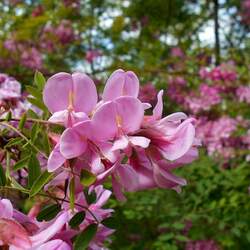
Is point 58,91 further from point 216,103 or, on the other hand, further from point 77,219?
point 216,103

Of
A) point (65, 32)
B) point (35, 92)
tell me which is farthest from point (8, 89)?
point (65, 32)

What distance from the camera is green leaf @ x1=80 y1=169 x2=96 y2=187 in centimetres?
51

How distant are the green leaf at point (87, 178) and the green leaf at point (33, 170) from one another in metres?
0.07

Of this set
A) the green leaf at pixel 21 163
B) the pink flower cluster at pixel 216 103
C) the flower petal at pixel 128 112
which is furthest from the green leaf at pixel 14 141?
the pink flower cluster at pixel 216 103

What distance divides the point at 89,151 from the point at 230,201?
1.41 meters

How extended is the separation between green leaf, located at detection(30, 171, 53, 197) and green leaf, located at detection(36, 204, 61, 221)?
55 millimetres

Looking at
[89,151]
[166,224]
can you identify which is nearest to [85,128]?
[89,151]

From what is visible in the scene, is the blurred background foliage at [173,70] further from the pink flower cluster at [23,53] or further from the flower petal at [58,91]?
the flower petal at [58,91]

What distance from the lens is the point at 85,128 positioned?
1.70ft

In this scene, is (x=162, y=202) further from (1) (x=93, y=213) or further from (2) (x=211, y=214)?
(1) (x=93, y=213)

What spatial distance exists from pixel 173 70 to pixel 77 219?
2463 millimetres

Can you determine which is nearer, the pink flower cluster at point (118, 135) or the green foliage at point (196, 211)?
the pink flower cluster at point (118, 135)

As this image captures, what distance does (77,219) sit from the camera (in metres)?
0.57

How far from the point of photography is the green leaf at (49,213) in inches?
23.2
